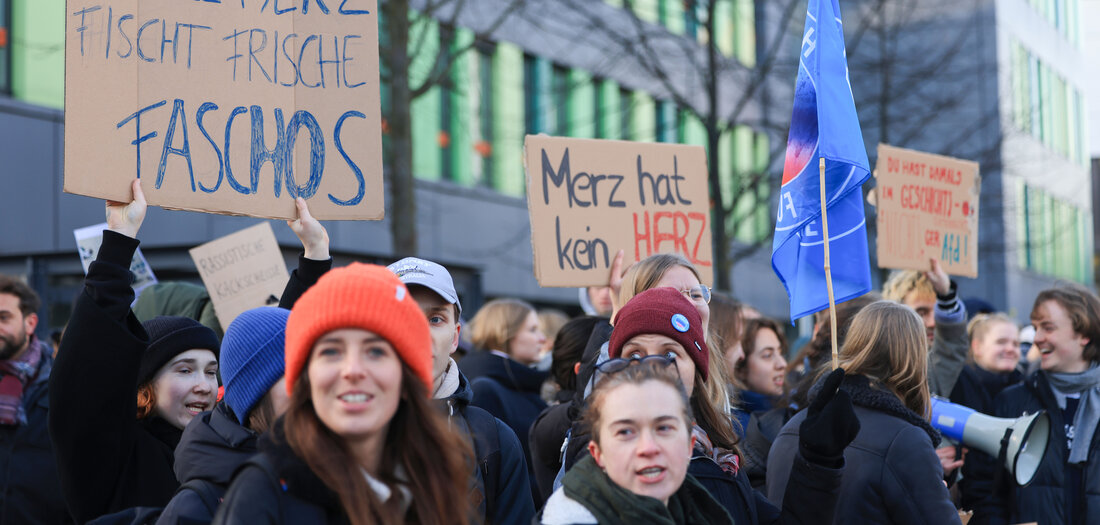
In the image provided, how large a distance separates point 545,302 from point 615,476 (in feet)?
58.9

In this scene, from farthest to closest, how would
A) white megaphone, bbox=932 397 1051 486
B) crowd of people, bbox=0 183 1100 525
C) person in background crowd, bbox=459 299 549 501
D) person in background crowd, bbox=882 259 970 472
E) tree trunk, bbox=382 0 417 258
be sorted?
1. tree trunk, bbox=382 0 417 258
2. person in background crowd, bbox=882 259 970 472
3. person in background crowd, bbox=459 299 549 501
4. white megaphone, bbox=932 397 1051 486
5. crowd of people, bbox=0 183 1100 525

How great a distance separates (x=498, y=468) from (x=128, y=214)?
139cm

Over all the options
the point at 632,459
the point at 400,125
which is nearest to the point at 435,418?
the point at 632,459

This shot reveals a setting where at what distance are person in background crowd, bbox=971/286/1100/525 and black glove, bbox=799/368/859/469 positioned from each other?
2.26 metres

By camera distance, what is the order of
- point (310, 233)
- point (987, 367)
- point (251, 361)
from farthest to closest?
point (987, 367) → point (310, 233) → point (251, 361)

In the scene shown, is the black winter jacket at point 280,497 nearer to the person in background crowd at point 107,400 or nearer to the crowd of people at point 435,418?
the crowd of people at point 435,418

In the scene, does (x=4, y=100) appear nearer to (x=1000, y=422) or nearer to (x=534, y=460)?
(x=534, y=460)

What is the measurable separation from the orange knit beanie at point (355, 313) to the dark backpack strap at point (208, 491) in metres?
0.47

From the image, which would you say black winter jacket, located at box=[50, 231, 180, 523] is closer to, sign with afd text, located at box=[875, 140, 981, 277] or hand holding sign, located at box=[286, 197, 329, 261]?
hand holding sign, located at box=[286, 197, 329, 261]

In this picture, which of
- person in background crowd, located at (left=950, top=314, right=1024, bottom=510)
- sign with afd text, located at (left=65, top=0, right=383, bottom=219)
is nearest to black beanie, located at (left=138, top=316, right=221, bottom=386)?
sign with afd text, located at (left=65, top=0, right=383, bottom=219)

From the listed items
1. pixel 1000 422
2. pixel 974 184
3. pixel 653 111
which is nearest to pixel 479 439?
pixel 1000 422

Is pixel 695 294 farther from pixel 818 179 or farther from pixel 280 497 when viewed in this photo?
pixel 280 497

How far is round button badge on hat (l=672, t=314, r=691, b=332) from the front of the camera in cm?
367

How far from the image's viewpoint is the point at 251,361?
3105 mm
